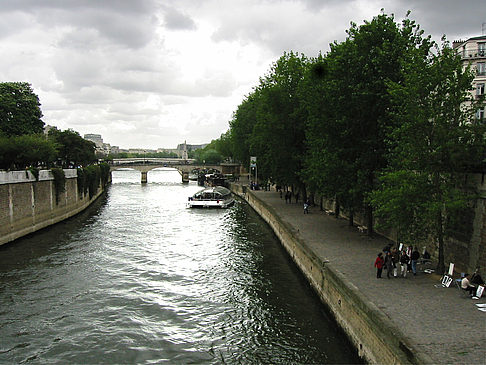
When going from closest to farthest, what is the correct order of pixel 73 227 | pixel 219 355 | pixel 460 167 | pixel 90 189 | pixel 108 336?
pixel 219 355, pixel 108 336, pixel 460 167, pixel 73 227, pixel 90 189

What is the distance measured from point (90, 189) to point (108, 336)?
41.6 meters

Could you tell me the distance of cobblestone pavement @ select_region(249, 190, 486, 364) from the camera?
9461 millimetres

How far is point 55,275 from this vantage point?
20.4m

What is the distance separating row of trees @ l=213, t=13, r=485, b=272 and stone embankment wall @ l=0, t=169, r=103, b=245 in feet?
65.1

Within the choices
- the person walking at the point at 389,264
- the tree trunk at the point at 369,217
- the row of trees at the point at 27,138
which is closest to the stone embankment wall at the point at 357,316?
the person walking at the point at 389,264

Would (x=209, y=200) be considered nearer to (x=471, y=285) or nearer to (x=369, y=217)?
(x=369, y=217)

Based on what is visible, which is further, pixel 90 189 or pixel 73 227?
pixel 90 189

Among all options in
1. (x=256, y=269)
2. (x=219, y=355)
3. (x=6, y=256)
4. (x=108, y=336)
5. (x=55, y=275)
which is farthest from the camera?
(x=6, y=256)

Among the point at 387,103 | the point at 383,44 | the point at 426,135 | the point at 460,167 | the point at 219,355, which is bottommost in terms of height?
the point at 219,355

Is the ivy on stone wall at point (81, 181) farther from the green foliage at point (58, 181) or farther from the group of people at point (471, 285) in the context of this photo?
the group of people at point (471, 285)

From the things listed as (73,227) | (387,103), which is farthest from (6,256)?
(387,103)

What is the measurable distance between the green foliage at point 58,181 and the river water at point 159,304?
25.7ft

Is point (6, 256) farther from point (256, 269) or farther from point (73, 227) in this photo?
point (256, 269)

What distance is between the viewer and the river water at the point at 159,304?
1282cm
